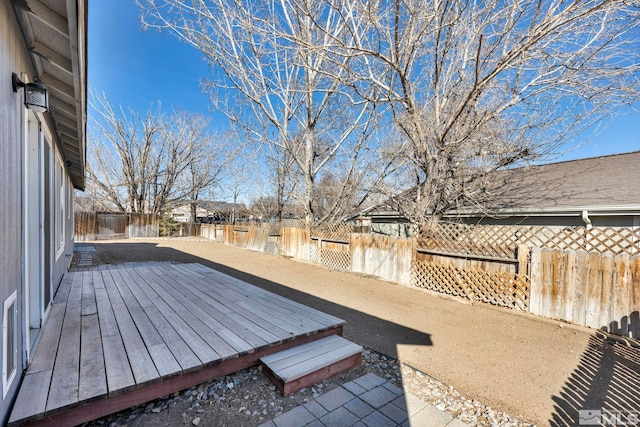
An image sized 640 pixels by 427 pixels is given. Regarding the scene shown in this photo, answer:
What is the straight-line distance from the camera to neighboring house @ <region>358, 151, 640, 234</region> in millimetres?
6105

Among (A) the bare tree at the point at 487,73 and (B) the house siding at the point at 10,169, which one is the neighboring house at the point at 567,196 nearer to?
(A) the bare tree at the point at 487,73

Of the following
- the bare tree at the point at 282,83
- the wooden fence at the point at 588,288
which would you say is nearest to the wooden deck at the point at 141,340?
the wooden fence at the point at 588,288

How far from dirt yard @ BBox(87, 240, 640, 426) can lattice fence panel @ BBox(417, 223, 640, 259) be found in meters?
1.08

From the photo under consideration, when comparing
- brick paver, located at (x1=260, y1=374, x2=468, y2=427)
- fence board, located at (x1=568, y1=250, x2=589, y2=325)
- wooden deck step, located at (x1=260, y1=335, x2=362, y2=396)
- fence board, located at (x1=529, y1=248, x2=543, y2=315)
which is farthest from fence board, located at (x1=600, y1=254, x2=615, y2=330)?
wooden deck step, located at (x1=260, y1=335, x2=362, y2=396)

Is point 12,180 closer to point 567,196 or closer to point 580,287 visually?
point 580,287

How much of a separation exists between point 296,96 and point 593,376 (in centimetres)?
1070

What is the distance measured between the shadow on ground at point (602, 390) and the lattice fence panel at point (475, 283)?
1.36 metres

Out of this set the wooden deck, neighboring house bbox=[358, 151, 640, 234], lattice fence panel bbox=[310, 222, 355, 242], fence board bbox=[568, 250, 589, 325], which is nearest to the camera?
the wooden deck

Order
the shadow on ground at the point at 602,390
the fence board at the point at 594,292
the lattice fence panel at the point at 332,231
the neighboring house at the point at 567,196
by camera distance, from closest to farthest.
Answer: the shadow on ground at the point at 602,390 < the fence board at the point at 594,292 < the neighboring house at the point at 567,196 < the lattice fence panel at the point at 332,231

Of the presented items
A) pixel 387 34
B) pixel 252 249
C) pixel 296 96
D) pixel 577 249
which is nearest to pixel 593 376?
pixel 577 249

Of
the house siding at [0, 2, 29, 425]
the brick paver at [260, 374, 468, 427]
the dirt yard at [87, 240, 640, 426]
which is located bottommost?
the dirt yard at [87, 240, 640, 426]

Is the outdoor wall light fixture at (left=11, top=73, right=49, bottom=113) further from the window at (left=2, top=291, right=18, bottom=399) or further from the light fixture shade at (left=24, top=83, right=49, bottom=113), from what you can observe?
the window at (left=2, top=291, right=18, bottom=399)

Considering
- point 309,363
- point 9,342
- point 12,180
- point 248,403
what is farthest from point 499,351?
point 12,180

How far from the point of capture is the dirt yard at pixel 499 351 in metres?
2.41
